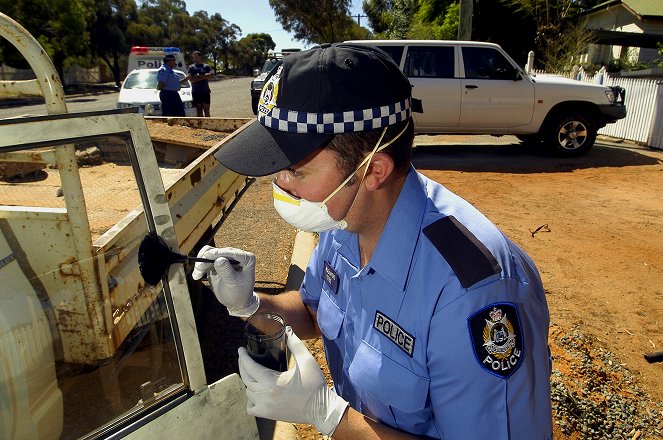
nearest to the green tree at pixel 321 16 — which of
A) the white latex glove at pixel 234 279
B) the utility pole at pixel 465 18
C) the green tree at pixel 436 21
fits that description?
the green tree at pixel 436 21

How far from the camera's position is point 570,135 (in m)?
9.49

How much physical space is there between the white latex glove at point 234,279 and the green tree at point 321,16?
42595mm

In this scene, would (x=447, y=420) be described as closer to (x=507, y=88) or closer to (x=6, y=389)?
(x=6, y=389)

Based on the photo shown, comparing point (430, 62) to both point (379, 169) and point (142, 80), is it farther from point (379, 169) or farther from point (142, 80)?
point (379, 169)

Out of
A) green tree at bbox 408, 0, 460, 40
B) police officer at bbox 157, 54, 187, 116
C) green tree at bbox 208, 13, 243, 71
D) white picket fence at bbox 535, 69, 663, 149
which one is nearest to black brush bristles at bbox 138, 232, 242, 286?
police officer at bbox 157, 54, 187, 116

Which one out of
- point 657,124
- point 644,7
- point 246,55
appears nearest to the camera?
point 657,124

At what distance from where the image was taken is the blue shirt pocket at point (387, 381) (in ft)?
4.52

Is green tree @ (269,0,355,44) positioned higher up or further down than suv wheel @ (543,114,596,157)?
higher up

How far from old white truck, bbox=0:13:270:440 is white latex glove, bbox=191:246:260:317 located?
13.0 inches

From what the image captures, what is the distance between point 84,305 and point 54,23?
3664cm

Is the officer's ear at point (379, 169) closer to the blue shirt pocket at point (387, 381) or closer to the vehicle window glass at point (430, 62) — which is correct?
the blue shirt pocket at point (387, 381)

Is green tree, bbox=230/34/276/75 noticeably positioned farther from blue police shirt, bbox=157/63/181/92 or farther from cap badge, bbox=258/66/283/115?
cap badge, bbox=258/66/283/115

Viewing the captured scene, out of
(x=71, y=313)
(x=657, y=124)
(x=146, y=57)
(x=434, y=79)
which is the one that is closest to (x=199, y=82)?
(x=434, y=79)

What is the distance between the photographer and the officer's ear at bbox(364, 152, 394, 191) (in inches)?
57.2
